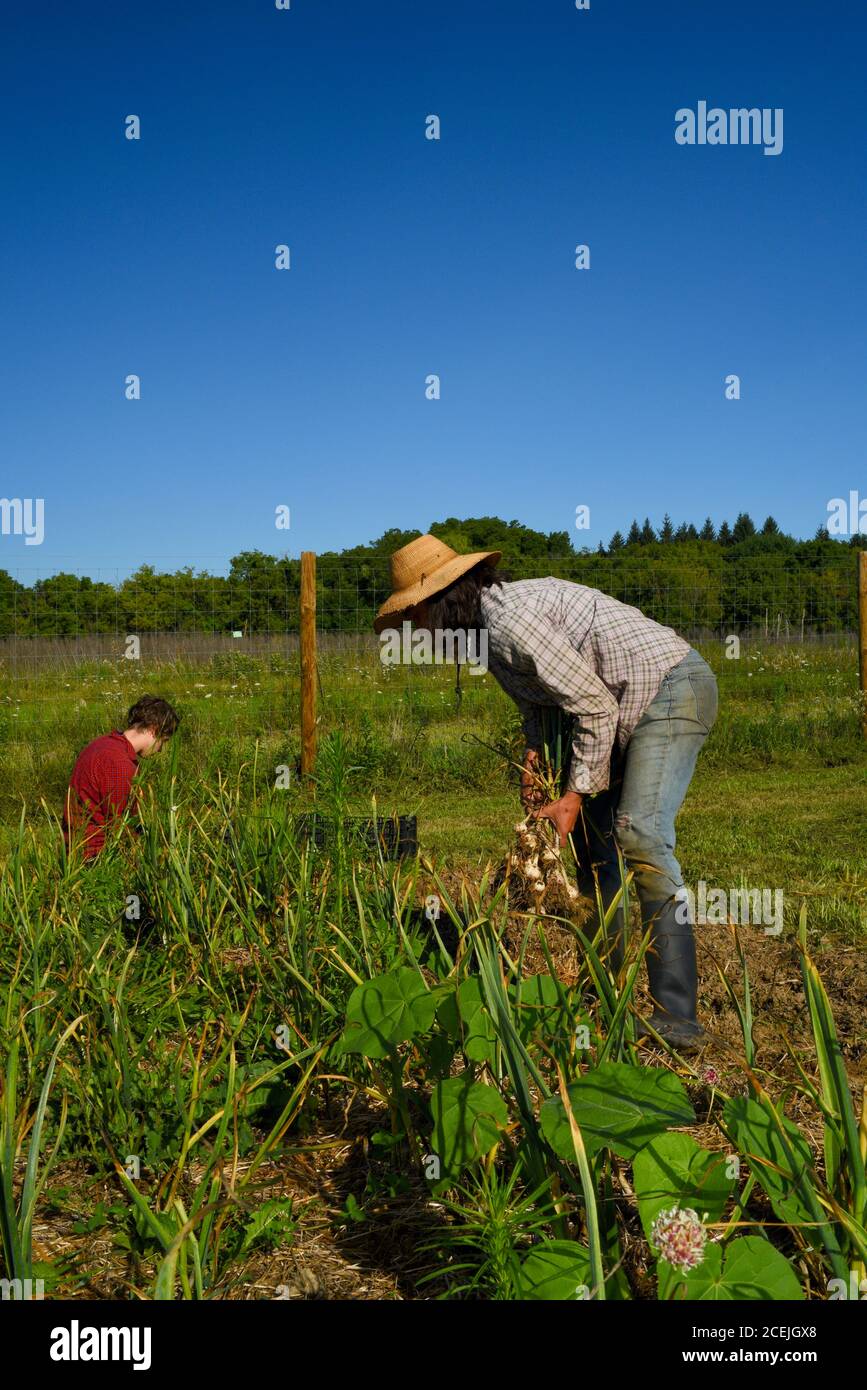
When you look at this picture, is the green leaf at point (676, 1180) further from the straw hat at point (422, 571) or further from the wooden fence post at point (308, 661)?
the wooden fence post at point (308, 661)

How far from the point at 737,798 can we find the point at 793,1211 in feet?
18.2

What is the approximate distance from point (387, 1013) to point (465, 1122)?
235 mm

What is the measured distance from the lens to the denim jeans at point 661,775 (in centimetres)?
275

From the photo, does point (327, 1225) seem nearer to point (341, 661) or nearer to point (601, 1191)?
point (601, 1191)

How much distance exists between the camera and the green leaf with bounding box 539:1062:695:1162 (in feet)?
4.67

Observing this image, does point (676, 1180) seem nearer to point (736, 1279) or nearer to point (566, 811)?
point (736, 1279)

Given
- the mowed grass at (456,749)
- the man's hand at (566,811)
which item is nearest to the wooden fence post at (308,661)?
the mowed grass at (456,749)

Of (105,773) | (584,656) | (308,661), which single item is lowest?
(105,773)

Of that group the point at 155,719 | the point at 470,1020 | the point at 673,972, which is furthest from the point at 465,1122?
the point at 155,719

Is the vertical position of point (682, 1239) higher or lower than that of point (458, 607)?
lower

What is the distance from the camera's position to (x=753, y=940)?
12.1 feet

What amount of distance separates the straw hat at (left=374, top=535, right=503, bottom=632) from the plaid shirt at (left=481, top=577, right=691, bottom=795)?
119 mm

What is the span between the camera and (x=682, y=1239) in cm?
121

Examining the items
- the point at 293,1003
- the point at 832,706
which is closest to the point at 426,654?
the point at 293,1003
